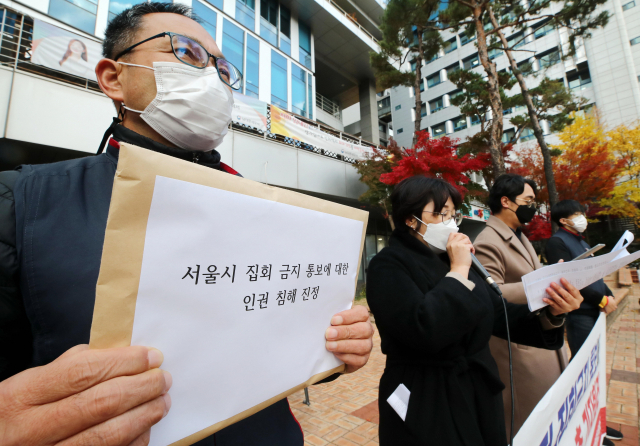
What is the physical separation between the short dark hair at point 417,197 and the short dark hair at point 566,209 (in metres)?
1.96

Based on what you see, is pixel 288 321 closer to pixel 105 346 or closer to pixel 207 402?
pixel 207 402

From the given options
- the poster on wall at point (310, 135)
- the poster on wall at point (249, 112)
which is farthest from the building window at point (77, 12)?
the poster on wall at point (310, 135)

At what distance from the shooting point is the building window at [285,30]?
1207 centimetres

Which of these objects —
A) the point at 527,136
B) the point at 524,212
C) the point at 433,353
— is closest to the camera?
the point at 433,353

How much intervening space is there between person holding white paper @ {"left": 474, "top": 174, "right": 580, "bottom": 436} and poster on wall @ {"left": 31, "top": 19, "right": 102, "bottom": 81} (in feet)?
22.2

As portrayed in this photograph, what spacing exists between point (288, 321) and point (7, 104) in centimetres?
704

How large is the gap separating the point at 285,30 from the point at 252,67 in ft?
10.4

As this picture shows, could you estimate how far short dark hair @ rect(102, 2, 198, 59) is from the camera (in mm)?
1004

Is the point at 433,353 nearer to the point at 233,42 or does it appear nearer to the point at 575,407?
the point at 575,407

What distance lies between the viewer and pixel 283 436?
839 mm

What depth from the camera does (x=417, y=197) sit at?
1.62 metres

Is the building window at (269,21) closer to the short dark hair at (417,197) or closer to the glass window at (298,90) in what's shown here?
the glass window at (298,90)

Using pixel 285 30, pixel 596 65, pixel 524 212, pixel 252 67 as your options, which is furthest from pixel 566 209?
pixel 596 65

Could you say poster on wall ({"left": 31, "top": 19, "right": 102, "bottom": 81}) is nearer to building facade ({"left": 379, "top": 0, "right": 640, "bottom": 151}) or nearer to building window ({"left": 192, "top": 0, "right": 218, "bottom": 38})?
building window ({"left": 192, "top": 0, "right": 218, "bottom": 38})
